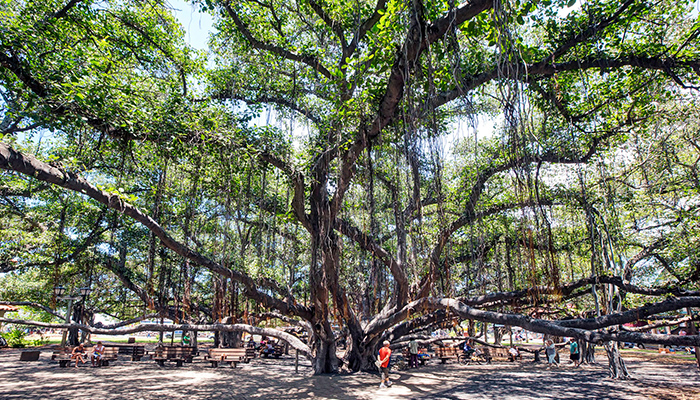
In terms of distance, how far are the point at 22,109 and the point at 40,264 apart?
7759 millimetres

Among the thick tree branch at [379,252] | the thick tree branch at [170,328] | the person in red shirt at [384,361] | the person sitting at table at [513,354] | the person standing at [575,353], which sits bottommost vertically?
the person sitting at table at [513,354]

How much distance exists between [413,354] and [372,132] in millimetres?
8458

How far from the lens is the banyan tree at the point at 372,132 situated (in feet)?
12.3

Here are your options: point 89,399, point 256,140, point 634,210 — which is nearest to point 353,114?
point 256,140

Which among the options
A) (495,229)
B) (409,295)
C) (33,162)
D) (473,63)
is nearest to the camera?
(33,162)

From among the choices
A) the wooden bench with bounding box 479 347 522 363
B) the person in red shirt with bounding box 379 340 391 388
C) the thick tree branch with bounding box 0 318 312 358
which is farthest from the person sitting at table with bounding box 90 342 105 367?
the wooden bench with bounding box 479 347 522 363

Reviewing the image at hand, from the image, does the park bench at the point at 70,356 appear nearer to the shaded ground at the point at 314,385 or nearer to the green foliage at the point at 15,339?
the shaded ground at the point at 314,385

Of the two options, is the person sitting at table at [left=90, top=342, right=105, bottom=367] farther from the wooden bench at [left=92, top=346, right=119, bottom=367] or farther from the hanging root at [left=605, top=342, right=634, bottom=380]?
the hanging root at [left=605, top=342, right=634, bottom=380]

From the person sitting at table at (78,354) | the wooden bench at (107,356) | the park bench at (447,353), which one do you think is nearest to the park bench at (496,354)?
the park bench at (447,353)

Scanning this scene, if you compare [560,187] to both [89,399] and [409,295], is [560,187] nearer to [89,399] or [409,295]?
[409,295]

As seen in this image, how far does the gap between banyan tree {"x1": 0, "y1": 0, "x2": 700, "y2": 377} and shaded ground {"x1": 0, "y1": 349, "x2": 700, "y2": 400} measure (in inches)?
41.9

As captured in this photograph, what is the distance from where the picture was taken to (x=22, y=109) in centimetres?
468

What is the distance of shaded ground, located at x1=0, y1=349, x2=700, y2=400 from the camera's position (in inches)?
251

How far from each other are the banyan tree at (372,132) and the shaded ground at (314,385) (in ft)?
3.49
